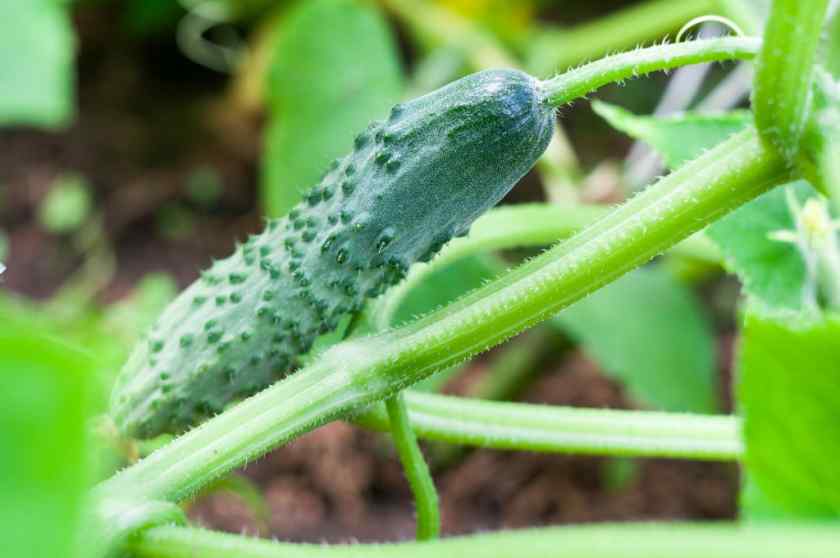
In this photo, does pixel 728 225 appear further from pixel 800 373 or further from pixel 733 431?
pixel 800 373

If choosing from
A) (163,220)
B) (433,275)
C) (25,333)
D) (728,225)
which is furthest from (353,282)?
Answer: (163,220)

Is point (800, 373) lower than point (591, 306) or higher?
lower

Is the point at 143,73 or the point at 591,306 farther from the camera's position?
the point at 143,73

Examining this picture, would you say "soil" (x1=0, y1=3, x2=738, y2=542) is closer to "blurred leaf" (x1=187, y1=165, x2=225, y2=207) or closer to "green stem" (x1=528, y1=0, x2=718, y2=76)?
"blurred leaf" (x1=187, y1=165, x2=225, y2=207)

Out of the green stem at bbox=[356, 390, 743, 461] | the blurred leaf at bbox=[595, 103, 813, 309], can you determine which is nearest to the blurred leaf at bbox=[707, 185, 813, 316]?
the blurred leaf at bbox=[595, 103, 813, 309]

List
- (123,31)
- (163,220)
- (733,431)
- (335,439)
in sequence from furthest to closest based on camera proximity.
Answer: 1. (123,31)
2. (163,220)
3. (335,439)
4. (733,431)

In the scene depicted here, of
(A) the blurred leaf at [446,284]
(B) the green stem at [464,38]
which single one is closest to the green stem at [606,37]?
(B) the green stem at [464,38]

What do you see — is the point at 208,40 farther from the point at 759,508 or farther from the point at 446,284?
the point at 759,508

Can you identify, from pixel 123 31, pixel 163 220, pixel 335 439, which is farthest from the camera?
pixel 123 31
